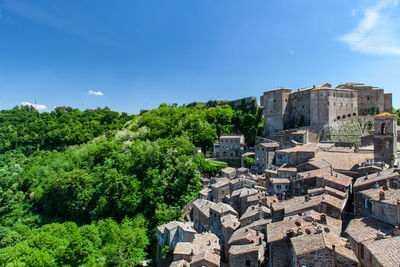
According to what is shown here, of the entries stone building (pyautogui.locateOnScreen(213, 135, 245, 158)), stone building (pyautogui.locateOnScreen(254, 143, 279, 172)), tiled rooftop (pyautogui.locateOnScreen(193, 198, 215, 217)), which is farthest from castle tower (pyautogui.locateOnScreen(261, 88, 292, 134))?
tiled rooftop (pyautogui.locateOnScreen(193, 198, 215, 217))

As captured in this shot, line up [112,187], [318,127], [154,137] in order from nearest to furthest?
[112,187] → [318,127] → [154,137]

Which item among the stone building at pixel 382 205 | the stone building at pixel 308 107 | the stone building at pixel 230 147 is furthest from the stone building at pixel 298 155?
the stone building at pixel 308 107

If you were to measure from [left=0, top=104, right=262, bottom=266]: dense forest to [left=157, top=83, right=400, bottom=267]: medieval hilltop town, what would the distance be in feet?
12.1

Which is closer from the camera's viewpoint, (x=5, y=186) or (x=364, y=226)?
(x=364, y=226)

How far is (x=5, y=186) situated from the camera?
Answer: 46.6 m

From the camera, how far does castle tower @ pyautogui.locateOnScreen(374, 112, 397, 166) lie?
20203mm

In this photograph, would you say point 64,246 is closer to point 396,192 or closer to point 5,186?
point 396,192

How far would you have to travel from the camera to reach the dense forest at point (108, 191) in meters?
23.4

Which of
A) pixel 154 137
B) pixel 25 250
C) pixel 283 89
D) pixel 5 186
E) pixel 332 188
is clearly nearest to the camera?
pixel 332 188

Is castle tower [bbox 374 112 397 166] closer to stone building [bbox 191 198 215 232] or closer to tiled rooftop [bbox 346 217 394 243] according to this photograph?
tiled rooftop [bbox 346 217 394 243]

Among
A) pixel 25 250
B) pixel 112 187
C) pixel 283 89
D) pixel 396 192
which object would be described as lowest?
pixel 25 250

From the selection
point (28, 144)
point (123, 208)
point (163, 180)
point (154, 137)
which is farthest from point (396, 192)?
point (28, 144)

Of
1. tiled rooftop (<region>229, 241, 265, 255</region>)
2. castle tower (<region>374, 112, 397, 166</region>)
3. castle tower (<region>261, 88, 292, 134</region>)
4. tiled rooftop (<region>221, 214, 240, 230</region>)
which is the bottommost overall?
tiled rooftop (<region>221, 214, 240, 230</region>)

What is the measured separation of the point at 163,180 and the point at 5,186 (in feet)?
127
